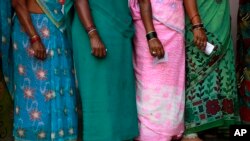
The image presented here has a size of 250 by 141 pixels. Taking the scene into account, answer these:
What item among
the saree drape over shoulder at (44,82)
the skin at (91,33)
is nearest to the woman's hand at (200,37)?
the skin at (91,33)

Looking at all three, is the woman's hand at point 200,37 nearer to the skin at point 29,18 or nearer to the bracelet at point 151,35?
the bracelet at point 151,35

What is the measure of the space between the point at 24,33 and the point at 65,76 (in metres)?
0.38

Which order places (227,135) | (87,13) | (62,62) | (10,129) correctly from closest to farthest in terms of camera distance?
(87,13), (62,62), (10,129), (227,135)

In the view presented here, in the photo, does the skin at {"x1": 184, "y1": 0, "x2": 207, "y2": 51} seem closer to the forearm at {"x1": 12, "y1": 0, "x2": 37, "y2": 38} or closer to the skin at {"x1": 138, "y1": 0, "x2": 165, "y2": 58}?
the skin at {"x1": 138, "y1": 0, "x2": 165, "y2": 58}

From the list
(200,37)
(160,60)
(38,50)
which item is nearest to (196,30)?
(200,37)

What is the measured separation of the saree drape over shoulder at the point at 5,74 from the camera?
2.63 m

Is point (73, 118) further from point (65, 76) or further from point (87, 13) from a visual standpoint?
point (87, 13)

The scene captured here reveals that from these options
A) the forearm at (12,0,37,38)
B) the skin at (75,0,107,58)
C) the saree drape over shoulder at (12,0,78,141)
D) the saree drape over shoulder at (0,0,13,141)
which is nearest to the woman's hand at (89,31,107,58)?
the skin at (75,0,107,58)

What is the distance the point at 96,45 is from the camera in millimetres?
2439

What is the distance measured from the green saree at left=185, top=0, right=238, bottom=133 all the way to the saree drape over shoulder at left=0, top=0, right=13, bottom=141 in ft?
4.00

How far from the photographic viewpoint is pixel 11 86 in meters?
2.78

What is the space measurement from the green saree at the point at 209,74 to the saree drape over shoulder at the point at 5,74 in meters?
1.22

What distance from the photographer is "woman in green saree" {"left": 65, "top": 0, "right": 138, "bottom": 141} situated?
8.21ft

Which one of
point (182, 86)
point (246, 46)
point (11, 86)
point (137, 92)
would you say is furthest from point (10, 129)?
point (246, 46)
